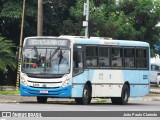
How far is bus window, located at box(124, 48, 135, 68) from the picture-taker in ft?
105

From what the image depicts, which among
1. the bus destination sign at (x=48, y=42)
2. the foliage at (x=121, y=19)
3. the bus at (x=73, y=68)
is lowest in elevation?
the bus at (x=73, y=68)

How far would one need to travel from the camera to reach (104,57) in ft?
101

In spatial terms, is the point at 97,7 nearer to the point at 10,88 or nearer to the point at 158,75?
the point at 158,75

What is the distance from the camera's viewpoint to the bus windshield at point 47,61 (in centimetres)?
2864

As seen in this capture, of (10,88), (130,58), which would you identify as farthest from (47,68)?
(10,88)

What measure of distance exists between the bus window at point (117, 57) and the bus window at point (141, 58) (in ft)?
4.28

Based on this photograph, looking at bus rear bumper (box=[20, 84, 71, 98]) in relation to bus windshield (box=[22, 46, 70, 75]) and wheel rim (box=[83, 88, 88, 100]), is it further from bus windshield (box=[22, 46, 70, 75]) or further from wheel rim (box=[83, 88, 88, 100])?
wheel rim (box=[83, 88, 88, 100])

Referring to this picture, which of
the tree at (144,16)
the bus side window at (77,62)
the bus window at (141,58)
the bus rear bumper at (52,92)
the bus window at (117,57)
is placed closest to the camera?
the bus rear bumper at (52,92)

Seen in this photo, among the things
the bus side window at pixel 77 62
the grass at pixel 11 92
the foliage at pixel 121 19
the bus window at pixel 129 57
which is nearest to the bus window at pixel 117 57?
the bus window at pixel 129 57

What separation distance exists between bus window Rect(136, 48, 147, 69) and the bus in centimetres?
107

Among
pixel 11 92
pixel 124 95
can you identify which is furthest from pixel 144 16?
pixel 124 95

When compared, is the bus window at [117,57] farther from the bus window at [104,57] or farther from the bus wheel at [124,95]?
the bus wheel at [124,95]

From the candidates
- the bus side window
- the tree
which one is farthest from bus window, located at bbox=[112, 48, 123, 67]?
the tree

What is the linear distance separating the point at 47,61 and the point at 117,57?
4.09 meters
